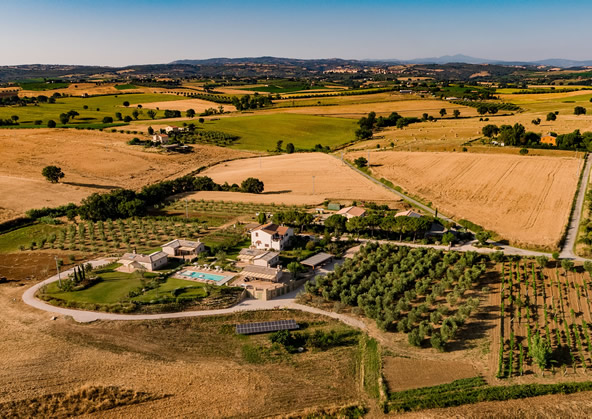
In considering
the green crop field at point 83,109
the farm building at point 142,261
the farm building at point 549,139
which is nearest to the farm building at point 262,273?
the farm building at point 142,261

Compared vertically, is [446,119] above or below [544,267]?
above

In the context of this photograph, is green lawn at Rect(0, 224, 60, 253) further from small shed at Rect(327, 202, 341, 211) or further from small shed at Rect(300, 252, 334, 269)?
small shed at Rect(327, 202, 341, 211)

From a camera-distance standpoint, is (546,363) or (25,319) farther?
(25,319)

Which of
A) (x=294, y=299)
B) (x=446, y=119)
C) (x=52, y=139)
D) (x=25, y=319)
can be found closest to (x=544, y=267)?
(x=294, y=299)

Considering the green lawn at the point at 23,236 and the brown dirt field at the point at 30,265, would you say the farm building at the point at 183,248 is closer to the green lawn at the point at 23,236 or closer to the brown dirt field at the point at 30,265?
the brown dirt field at the point at 30,265

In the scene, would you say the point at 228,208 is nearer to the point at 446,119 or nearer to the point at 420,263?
the point at 420,263

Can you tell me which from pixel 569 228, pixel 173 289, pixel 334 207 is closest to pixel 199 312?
pixel 173 289

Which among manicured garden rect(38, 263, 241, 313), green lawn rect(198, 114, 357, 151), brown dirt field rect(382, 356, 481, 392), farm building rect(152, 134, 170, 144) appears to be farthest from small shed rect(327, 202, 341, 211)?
farm building rect(152, 134, 170, 144)
